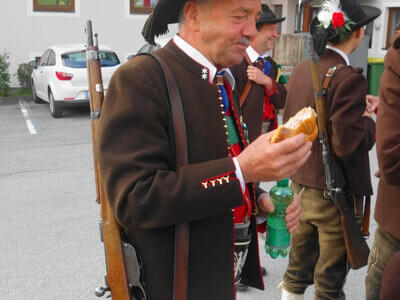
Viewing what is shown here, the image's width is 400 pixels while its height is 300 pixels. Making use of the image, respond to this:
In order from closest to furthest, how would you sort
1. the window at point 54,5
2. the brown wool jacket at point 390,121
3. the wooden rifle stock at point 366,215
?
the brown wool jacket at point 390,121
the wooden rifle stock at point 366,215
the window at point 54,5

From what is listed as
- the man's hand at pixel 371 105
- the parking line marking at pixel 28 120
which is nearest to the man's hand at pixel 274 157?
the man's hand at pixel 371 105

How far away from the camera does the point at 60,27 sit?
15.5 metres

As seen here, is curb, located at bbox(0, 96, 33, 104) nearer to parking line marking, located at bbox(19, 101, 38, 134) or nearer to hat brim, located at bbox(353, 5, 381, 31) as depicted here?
parking line marking, located at bbox(19, 101, 38, 134)

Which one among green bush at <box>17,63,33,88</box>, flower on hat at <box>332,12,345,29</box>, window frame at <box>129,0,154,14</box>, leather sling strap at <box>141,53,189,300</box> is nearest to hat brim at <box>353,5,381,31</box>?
flower on hat at <box>332,12,345,29</box>

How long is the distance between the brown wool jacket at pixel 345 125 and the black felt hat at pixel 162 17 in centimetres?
122

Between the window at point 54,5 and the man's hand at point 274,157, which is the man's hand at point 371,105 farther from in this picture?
the window at point 54,5

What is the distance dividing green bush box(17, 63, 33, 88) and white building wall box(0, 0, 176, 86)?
15.3 inches

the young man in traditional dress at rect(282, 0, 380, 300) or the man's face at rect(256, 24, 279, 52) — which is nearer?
the young man in traditional dress at rect(282, 0, 380, 300)

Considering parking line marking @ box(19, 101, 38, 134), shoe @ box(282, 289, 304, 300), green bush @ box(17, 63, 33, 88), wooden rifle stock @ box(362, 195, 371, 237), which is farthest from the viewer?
green bush @ box(17, 63, 33, 88)

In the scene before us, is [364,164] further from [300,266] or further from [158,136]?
[158,136]

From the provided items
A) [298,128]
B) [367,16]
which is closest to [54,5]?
[367,16]

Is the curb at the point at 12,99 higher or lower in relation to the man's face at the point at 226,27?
lower

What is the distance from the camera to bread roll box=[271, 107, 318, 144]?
1396mm

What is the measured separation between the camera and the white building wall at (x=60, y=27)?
14.9m
